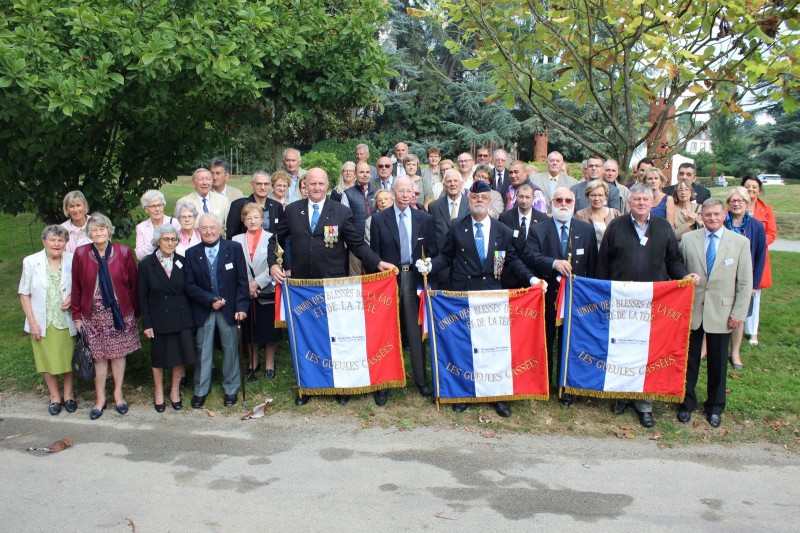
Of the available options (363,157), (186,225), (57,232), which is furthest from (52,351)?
(363,157)

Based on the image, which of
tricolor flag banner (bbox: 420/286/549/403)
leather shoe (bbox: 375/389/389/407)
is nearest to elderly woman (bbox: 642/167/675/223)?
tricolor flag banner (bbox: 420/286/549/403)

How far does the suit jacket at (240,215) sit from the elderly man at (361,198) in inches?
37.2

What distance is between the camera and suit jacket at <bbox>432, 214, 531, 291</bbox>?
267 inches

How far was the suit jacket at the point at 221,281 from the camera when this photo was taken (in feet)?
22.4

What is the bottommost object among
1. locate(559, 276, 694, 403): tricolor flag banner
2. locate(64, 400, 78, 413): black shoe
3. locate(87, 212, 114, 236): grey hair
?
locate(64, 400, 78, 413): black shoe

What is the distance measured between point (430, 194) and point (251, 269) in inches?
131

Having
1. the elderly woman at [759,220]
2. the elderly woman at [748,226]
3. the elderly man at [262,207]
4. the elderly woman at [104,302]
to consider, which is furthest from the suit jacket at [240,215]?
the elderly woman at [759,220]

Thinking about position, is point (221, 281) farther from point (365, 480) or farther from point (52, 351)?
point (365, 480)

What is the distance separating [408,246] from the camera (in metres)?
7.13

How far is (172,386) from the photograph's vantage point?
7094mm

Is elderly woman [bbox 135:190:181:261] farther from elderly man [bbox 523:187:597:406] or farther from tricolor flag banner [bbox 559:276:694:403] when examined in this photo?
tricolor flag banner [bbox 559:276:694:403]

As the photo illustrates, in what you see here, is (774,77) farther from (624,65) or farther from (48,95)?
(48,95)

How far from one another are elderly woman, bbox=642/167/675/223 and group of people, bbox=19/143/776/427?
41 centimetres

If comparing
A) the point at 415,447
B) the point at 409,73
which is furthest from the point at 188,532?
the point at 409,73
